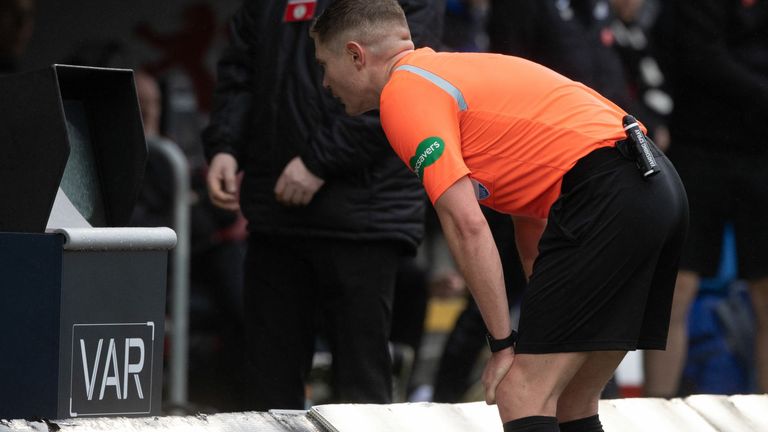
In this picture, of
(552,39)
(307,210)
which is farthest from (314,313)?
(552,39)

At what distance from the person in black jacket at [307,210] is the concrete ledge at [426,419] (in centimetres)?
45

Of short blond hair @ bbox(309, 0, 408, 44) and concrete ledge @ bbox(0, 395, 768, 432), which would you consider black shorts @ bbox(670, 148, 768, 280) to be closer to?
concrete ledge @ bbox(0, 395, 768, 432)

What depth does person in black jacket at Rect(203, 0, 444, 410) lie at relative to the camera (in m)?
3.79

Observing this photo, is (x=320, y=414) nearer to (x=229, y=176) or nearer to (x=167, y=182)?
(x=229, y=176)

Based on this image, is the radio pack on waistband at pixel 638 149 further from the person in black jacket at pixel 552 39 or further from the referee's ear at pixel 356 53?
the person in black jacket at pixel 552 39

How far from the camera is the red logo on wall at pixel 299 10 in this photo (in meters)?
3.88

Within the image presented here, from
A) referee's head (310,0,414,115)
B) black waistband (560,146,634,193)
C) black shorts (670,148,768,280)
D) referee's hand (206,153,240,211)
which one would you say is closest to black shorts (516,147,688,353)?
black waistband (560,146,634,193)

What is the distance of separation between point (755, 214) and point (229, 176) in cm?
198

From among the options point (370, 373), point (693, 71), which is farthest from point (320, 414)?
point (693, 71)

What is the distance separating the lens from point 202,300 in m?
6.11

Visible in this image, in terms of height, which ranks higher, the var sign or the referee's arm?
the referee's arm

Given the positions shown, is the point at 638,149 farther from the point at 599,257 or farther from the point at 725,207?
the point at 725,207

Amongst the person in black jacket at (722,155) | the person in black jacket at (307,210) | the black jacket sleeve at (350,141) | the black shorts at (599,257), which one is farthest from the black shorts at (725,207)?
the black shorts at (599,257)

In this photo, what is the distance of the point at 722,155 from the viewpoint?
16.2 feet
